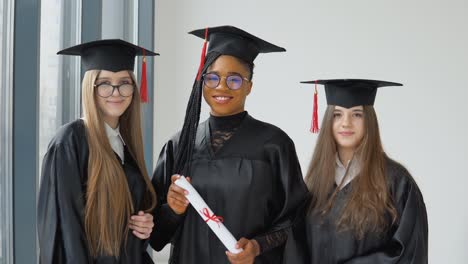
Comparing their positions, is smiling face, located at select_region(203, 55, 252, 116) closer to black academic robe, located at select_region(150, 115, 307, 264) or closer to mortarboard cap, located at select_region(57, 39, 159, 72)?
black academic robe, located at select_region(150, 115, 307, 264)

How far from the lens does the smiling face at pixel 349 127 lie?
226 cm

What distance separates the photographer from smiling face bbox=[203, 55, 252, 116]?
2.15 metres

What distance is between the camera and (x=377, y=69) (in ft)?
14.8

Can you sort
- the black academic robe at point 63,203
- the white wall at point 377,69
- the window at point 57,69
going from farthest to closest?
the white wall at point 377,69, the window at point 57,69, the black academic robe at point 63,203

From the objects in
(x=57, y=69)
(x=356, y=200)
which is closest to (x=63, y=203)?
(x=356, y=200)

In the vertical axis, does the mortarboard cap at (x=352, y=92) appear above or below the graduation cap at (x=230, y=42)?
below

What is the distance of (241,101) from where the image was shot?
2.21 metres

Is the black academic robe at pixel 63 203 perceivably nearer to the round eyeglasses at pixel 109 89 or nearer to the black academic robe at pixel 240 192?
the round eyeglasses at pixel 109 89

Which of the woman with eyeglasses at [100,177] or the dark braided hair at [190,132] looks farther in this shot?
the dark braided hair at [190,132]

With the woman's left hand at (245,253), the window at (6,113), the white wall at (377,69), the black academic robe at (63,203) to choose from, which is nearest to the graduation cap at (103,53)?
the black academic robe at (63,203)

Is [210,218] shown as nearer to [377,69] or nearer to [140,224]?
[140,224]

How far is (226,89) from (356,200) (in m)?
0.66

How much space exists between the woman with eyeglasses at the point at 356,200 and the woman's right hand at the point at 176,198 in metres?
0.45

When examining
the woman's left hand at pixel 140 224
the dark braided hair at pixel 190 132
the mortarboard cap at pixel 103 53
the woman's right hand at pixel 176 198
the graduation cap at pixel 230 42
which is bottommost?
the woman's left hand at pixel 140 224
